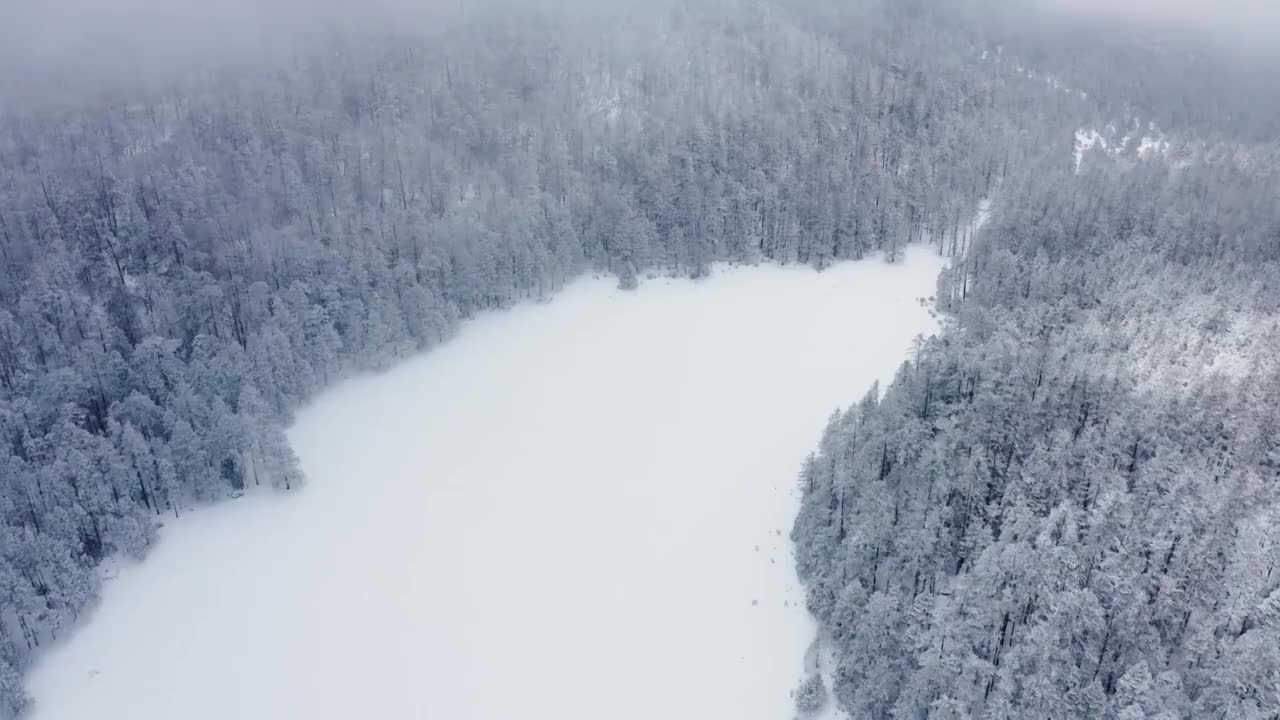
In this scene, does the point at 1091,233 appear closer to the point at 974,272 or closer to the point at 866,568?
the point at 974,272

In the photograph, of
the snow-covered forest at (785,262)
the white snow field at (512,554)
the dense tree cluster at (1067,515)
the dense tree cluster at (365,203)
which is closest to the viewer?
the dense tree cluster at (1067,515)

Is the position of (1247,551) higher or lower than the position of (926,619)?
higher

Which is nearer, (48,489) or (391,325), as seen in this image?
(48,489)

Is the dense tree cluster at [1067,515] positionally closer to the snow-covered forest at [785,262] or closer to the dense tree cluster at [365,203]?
the snow-covered forest at [785,262]

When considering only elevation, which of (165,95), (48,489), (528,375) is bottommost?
(528,375)

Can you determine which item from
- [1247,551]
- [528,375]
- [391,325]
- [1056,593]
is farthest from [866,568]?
[391,325]

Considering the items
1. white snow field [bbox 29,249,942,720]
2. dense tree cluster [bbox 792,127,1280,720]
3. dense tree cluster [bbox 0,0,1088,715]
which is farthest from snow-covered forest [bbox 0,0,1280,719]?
white snow field [bbox 29,249,942,720]

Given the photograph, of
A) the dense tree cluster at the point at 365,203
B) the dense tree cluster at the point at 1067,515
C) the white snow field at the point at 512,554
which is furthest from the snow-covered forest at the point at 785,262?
the white snow field at the point at 512,554
